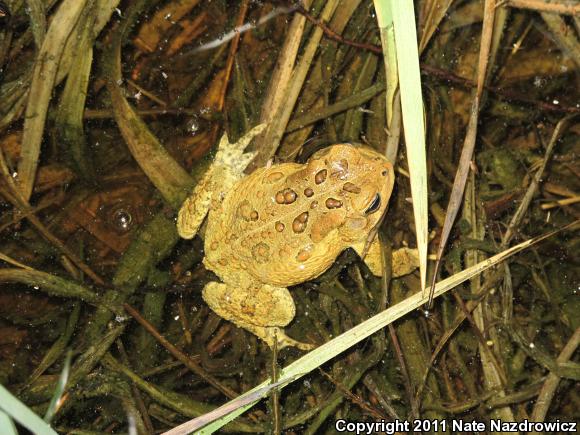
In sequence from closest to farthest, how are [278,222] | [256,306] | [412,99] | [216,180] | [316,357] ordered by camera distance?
1. [412,99]
2. [316,357]
3. [278,222]
4. [256,306]
5. [216,180]

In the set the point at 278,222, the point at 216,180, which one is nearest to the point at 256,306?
the point at 278,222

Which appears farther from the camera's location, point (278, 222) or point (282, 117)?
point (282, 117)

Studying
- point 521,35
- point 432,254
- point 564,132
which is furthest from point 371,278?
point 521,35

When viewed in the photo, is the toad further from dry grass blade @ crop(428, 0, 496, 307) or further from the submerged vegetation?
dry grass blade @ crop(428, 0, 496, 307)

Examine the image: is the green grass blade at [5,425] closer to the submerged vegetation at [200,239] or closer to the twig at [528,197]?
the submerged vegetation at [200,239]

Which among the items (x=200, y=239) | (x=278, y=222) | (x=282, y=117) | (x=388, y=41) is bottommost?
(x=200, y=239)

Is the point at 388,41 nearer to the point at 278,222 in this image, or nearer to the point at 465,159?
the point at 465,159
